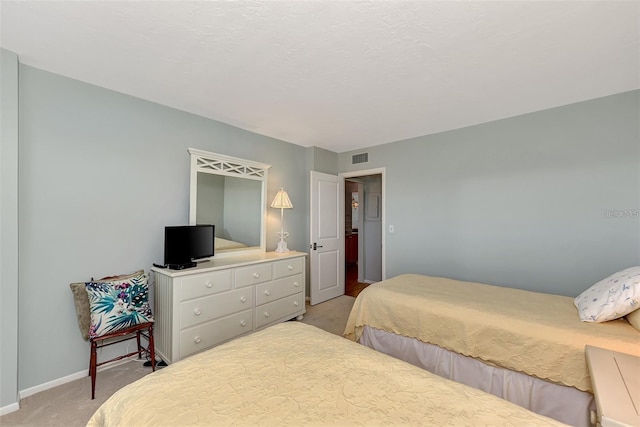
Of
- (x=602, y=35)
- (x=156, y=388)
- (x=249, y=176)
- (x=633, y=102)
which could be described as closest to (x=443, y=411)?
(x=156, y=388)

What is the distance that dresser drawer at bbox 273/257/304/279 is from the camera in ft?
9.98

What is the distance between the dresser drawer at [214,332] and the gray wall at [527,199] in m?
2.21

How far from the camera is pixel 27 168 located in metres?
1.94

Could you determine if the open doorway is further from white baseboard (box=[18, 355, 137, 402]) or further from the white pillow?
white baseboard (box=[18, 355, 137, 402])

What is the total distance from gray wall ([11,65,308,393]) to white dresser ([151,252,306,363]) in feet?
1.78

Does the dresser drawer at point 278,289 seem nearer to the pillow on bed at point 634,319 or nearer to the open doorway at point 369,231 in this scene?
the open doorway at point 369,231

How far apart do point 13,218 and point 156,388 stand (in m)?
1.81

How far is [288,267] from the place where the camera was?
318cm

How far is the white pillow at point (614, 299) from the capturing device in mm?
1515

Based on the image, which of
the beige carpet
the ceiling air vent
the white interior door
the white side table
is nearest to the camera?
the white side table

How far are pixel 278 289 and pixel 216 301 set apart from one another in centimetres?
77

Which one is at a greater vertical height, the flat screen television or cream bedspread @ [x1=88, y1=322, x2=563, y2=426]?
the flat screen television

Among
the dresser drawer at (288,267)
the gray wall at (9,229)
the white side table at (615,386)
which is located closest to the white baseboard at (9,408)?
the gray wall at (9,229)

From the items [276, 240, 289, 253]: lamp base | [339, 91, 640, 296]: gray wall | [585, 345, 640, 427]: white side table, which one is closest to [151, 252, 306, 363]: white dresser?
[276, 240, 289, 253]: lamp base
